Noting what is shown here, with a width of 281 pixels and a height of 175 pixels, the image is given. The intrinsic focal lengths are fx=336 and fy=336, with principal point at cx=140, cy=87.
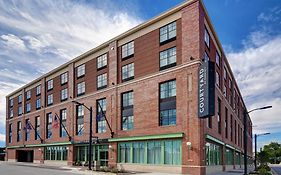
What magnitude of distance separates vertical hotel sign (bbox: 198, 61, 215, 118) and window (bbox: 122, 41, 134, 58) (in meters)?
12.9

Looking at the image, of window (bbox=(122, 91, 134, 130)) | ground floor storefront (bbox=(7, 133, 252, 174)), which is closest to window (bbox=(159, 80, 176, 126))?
ground floor storefront (bbox=(7, 133, 252, 174))

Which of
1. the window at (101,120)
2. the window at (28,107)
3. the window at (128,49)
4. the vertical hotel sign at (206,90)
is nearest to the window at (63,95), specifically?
the window at (101,120)

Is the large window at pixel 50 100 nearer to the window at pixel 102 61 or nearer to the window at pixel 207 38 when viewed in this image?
the window at pixel 102 61

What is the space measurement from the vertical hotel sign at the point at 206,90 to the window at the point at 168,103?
4246 mm

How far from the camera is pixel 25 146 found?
75250mm

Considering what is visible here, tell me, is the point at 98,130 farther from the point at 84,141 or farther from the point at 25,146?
the point at 25,146

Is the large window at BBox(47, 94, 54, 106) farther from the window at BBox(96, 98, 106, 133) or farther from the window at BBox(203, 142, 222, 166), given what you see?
the window at BBox(203, 142, 222, 166)

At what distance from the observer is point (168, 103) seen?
3900 centimetres

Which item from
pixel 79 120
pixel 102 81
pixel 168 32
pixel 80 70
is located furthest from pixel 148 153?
pixel 80 70

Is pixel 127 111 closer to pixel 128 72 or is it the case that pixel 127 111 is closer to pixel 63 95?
pixel 128 72

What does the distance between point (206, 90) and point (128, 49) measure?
1543cm

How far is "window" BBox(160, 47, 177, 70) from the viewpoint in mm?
39084

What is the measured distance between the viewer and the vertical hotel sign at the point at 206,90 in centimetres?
3388

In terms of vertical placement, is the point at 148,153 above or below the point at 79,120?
below
